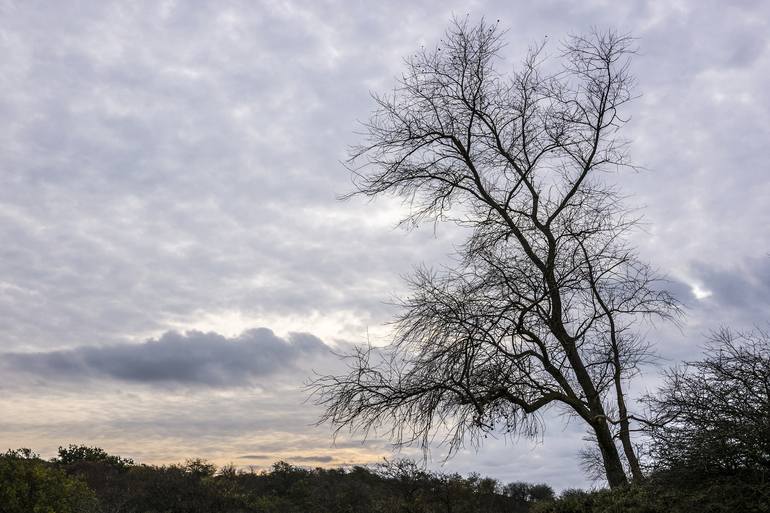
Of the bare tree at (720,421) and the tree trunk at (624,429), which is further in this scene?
the tree trunk at (624,429)

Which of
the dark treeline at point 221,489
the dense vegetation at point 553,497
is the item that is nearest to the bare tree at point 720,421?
the dense vegetation at point 553,497

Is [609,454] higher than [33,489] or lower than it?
higher

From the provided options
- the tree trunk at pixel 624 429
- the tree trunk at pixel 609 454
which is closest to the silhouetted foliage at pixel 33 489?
the tree trunk at pixel 609 454

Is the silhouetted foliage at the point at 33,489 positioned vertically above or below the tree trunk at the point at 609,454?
below

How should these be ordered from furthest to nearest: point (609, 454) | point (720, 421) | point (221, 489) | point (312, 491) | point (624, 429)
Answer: point (312, 491), point (221, 489), point (624, 429), point (609, 454), point (720, 421)

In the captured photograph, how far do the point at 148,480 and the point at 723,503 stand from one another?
16.3 m

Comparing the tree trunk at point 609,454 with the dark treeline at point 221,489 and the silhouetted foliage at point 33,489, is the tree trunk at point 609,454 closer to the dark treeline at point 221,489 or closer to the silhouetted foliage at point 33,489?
the dark treeline at point 221,489

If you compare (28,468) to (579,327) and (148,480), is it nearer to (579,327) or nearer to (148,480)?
(148,480)

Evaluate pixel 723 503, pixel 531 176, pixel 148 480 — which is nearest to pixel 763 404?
pixel 723 503

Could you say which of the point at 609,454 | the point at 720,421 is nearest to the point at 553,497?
the point at 609,454

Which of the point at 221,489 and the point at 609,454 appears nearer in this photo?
the point at 609,454

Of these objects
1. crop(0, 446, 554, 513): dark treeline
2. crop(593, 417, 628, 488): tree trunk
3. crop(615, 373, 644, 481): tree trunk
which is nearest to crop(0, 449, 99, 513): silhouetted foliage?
crop(0, 446, 554, 513): dark treeline

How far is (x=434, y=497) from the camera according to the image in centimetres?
1850

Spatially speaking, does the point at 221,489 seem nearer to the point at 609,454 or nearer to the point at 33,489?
the point at 33,489
